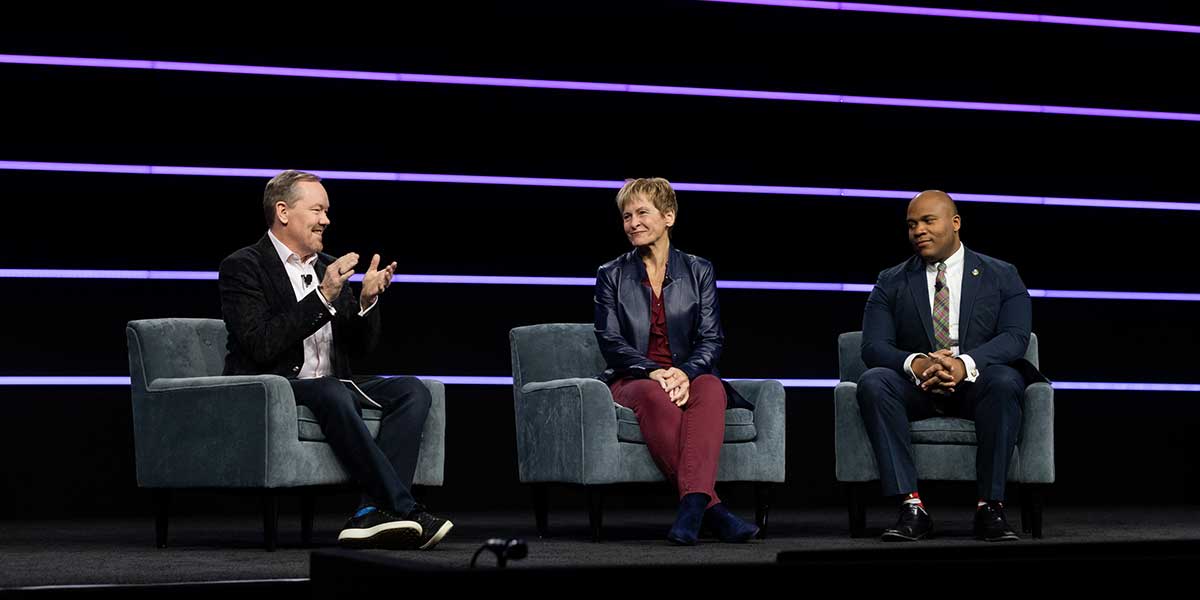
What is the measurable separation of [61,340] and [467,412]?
1.66 meters

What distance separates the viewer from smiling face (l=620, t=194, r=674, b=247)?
467 centimetres

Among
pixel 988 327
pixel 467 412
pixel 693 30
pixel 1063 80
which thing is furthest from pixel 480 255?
pixel 1063 80

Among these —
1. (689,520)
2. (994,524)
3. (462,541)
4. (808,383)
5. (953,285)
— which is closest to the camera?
(689,520)

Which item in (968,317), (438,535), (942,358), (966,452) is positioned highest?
(968,317)

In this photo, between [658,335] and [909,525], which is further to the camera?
[658,335]

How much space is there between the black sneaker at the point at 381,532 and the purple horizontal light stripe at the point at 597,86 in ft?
8.68

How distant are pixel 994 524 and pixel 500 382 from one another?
2520mm

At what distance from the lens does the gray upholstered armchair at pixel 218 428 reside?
160 inches

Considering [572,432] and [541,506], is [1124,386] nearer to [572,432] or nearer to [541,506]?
[541,506]

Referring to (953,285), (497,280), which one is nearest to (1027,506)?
(953,285)

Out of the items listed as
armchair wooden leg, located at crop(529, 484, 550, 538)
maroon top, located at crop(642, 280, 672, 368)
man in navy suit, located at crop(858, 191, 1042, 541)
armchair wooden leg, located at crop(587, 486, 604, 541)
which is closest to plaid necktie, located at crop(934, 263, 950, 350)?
man in navy suit, located at crop(858, 191, 1042, 541)

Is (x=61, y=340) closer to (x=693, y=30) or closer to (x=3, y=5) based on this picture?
(x=3, y=5)

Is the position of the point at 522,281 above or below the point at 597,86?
below

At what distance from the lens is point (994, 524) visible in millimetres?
4336
